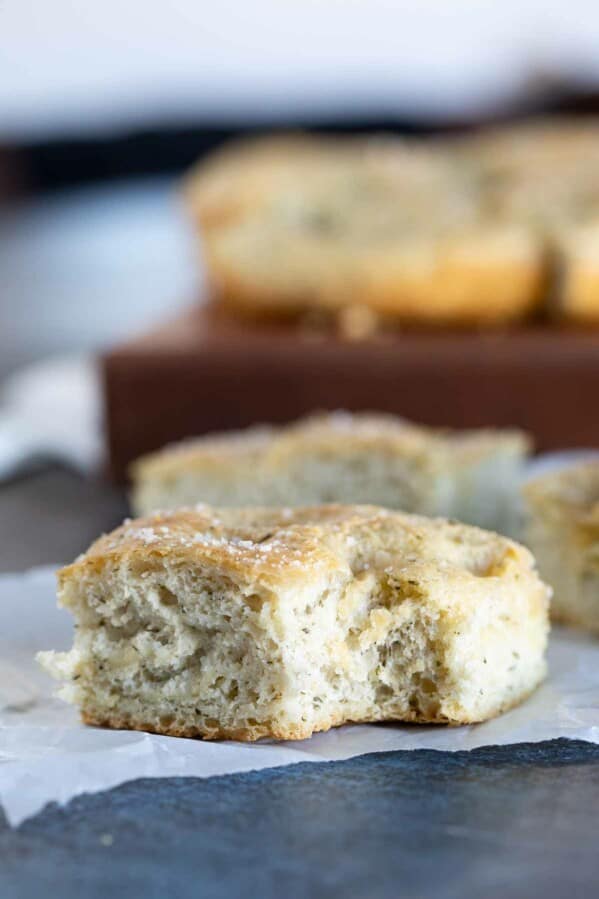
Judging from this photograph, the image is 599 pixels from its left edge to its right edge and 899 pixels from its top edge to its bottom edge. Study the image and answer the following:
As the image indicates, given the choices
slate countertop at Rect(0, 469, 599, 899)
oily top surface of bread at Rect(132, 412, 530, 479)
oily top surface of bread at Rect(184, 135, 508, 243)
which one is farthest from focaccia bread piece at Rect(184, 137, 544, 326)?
slate countertop at Rect(0, 469, 599, 899)

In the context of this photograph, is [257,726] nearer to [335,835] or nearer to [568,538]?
[335,835]

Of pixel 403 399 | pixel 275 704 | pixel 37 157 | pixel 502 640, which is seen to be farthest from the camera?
pixel 37 157

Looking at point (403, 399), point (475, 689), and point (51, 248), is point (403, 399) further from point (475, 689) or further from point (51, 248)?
point (51, 248)

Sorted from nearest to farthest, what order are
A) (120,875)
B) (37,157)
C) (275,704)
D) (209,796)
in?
(120,875)
(209,796)
(275,704)
(37,157)

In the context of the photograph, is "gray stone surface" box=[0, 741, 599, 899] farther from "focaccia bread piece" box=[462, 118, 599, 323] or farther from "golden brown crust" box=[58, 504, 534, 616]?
"focaccia bread piece" box=[462, 118, 599, 323]

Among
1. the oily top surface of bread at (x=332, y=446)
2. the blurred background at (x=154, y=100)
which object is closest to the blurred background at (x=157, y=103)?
the blurred background at (x=154, y=100)

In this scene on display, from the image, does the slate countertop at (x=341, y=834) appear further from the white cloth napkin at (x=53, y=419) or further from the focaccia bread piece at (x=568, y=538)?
the white cloth napkin at (x=53, y=419)

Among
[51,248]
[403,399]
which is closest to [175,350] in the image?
[403,399]
